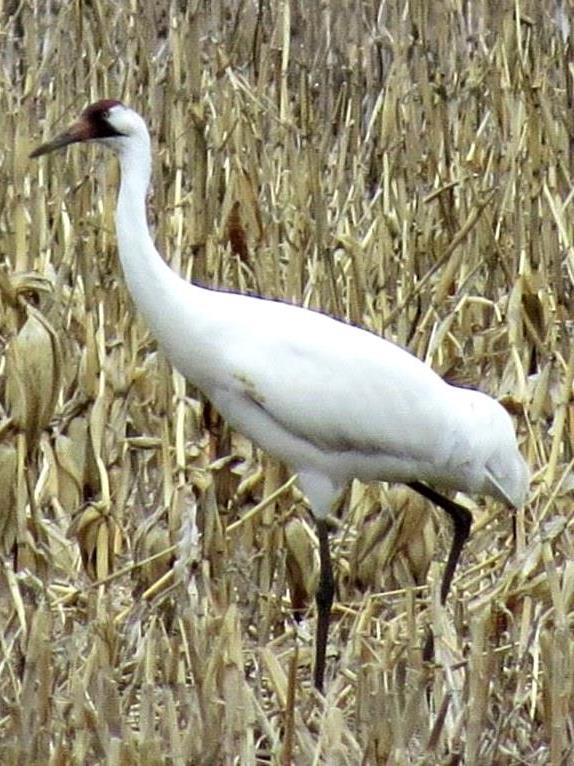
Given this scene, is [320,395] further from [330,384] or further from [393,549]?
[393,549]

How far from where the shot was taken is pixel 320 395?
12.2 feet

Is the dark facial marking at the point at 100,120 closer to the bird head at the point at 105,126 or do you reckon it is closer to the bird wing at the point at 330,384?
the bird head at the point at 105,126

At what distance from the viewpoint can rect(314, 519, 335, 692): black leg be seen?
359 cm

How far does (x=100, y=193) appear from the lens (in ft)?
16.4

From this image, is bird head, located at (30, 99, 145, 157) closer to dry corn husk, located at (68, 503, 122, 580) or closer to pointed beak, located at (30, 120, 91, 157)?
pointed beak, located at (30, 120, 91, 157)

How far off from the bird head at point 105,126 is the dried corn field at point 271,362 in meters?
0.28

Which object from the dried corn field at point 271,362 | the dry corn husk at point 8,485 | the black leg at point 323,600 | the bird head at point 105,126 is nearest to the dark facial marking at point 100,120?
the bird head at point 105,126

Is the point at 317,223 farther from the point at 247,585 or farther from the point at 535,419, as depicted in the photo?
the point at 247,585

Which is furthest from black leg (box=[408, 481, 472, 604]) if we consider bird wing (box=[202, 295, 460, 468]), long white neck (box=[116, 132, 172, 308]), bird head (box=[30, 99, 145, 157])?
bird head (box=[30, 99, 145, 157])

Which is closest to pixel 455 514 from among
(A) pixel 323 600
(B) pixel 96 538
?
(A) pixel 323 600

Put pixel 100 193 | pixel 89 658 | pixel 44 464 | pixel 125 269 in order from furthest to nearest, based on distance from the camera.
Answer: pixel 100 193, pixel 44 464, pixel 125 269, pixel 89 658

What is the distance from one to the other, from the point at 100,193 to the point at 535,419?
1421 millimetres

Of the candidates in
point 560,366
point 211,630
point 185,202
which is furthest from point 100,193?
point 211,630

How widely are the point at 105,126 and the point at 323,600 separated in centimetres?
98
